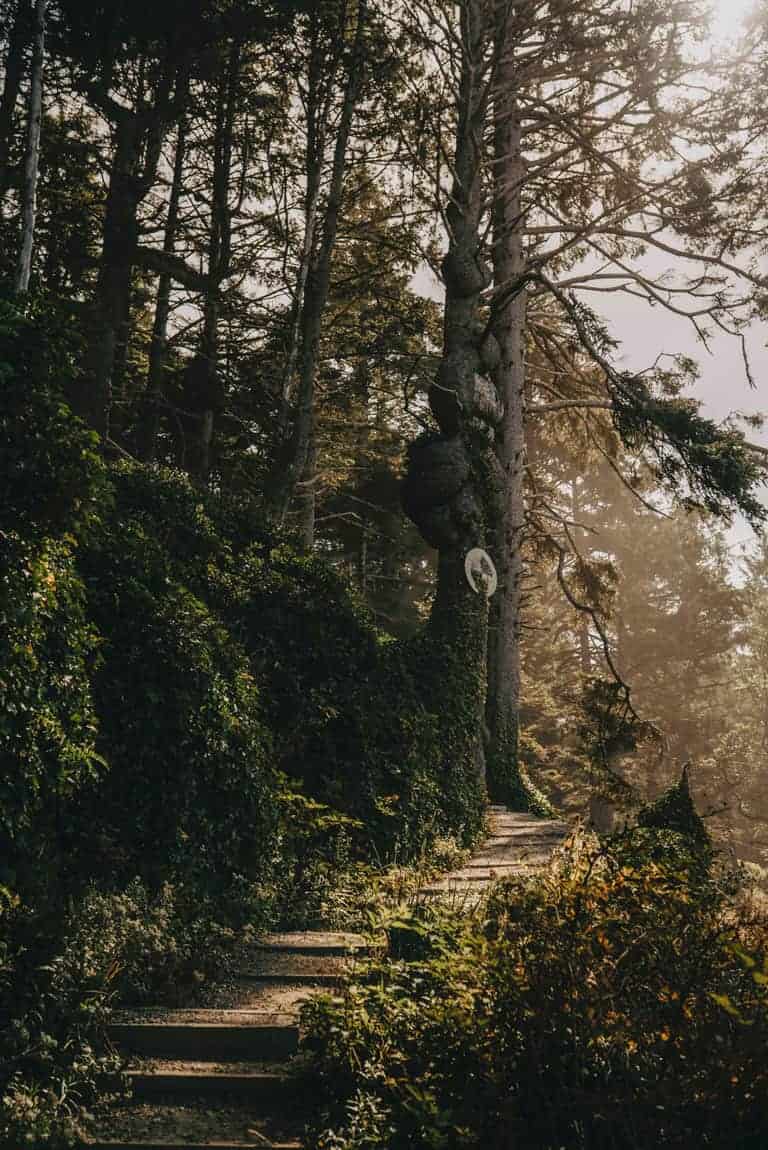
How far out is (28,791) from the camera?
4844 mm

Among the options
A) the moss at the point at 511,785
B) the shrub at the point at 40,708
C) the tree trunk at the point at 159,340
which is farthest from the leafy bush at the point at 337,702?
the tree trunk at the point at 159,340

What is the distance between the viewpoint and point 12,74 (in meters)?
13.9

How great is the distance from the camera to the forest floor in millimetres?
4203

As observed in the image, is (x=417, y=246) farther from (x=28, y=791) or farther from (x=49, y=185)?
(x=28, y=791)

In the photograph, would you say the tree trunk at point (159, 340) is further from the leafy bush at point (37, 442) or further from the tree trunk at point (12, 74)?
the leafy bush at point (37, 442)

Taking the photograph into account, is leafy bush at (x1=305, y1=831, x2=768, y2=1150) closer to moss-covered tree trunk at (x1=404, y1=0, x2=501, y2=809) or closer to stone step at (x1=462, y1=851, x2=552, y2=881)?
stone step at (x1=462, y1=851, x2=552, y2=881)

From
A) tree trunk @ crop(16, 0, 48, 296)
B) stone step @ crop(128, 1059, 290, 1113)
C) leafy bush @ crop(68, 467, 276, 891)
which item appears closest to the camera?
stone step @ crop(128, 1059, 290, 1113)

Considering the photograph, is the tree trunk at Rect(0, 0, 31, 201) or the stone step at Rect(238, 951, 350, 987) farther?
the tree trunk at Rect(0, 0, 31, 201)

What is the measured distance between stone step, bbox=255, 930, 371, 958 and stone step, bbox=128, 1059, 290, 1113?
4.50 feet

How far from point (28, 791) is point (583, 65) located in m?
14.0

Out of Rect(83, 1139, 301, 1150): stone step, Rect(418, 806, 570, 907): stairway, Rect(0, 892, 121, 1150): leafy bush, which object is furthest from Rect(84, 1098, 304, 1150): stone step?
Rect(418, 806, 570, 907): stairway

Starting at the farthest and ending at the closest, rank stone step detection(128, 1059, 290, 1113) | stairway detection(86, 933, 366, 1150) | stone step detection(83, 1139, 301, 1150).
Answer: stone step detection(128, 1059, 290, 1113) < stairway detection(86, 933, 366, 1150) < stone step detection(83, 1139, 301, 1150)

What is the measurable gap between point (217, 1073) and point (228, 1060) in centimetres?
23

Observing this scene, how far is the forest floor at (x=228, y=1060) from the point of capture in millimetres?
4203
